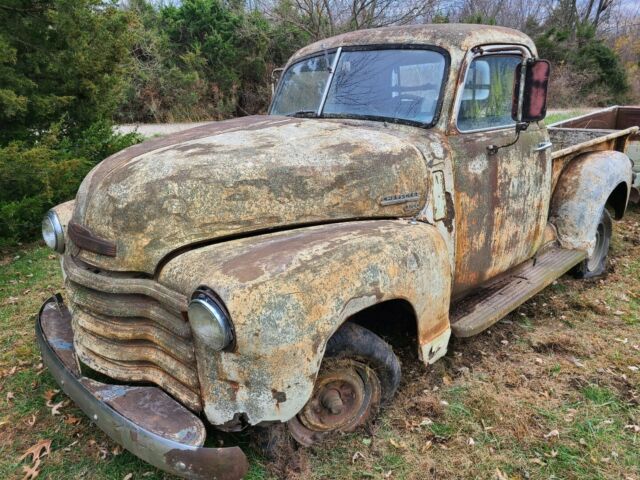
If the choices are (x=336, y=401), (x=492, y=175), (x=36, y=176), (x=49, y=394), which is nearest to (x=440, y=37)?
(x=492, y=175)

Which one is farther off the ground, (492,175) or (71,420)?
(492,175)

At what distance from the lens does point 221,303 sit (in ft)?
6.68

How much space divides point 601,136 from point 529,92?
239 centimetres

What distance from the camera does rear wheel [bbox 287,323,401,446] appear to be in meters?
2.54

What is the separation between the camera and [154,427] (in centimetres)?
212

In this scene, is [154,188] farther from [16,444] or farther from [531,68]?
[531,68]

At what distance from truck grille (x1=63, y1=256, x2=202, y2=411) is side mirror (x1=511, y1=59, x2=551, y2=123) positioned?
237cm

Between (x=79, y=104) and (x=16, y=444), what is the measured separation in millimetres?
4949

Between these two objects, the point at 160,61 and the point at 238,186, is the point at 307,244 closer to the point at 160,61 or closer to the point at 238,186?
the point at 238,186

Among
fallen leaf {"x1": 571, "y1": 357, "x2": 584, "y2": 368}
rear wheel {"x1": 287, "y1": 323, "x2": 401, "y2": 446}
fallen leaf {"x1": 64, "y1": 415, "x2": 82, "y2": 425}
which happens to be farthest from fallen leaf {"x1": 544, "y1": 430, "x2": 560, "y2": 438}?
fallen leaf {"x1": 64, "y1": 415, "x2": 82, "y2": 425}

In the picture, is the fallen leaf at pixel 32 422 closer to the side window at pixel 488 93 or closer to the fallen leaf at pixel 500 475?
the fallen leaf at pixel 500 475

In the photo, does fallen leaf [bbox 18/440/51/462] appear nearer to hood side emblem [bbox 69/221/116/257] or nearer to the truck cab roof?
hood side emblem [bbox 69/221/116/257]

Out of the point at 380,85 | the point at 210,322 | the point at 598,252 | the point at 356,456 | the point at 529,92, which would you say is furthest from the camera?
the point at 598,252

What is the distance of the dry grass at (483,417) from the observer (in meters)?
2.61
